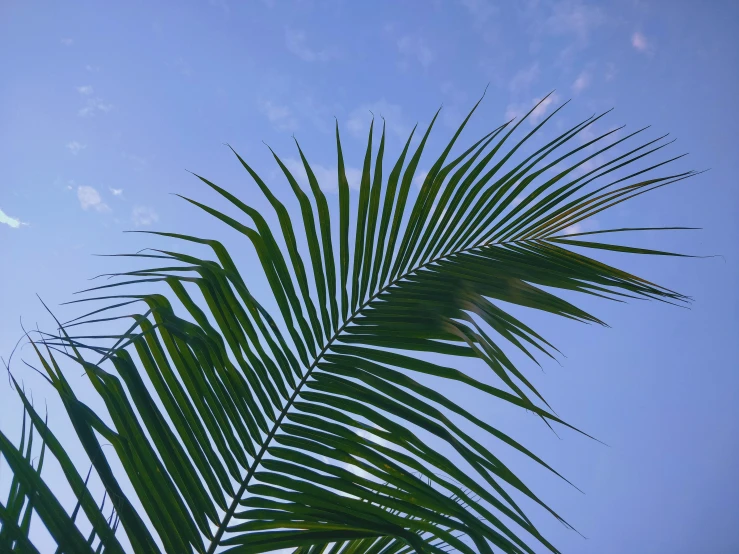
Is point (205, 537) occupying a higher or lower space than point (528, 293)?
lower

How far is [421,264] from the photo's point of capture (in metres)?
1.44

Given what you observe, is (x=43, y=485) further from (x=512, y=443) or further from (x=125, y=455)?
(x=512, y=443)

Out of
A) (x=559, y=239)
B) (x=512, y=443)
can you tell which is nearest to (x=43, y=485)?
(x=512, y=443)

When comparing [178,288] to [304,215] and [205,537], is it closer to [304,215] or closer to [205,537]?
[304,215]

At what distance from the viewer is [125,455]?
2.69 feet

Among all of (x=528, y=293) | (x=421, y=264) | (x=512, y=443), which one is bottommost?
(x=512, y=443)

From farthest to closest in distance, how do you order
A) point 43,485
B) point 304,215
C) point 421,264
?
point 421,264 → point 304,215 → point 43,485

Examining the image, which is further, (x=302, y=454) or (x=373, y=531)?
(x=302, y=454)

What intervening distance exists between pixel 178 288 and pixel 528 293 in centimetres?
74

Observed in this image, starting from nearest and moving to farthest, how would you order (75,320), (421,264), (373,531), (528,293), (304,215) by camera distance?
(373,531) < (75,320) < (528,293) < (304,215) < (421,264)

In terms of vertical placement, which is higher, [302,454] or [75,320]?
[75,320]

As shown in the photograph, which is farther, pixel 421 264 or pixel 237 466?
pixel 421 264

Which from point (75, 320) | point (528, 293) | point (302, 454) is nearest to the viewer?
point (302, 454)

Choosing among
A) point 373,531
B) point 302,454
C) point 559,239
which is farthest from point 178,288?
point 559,239
